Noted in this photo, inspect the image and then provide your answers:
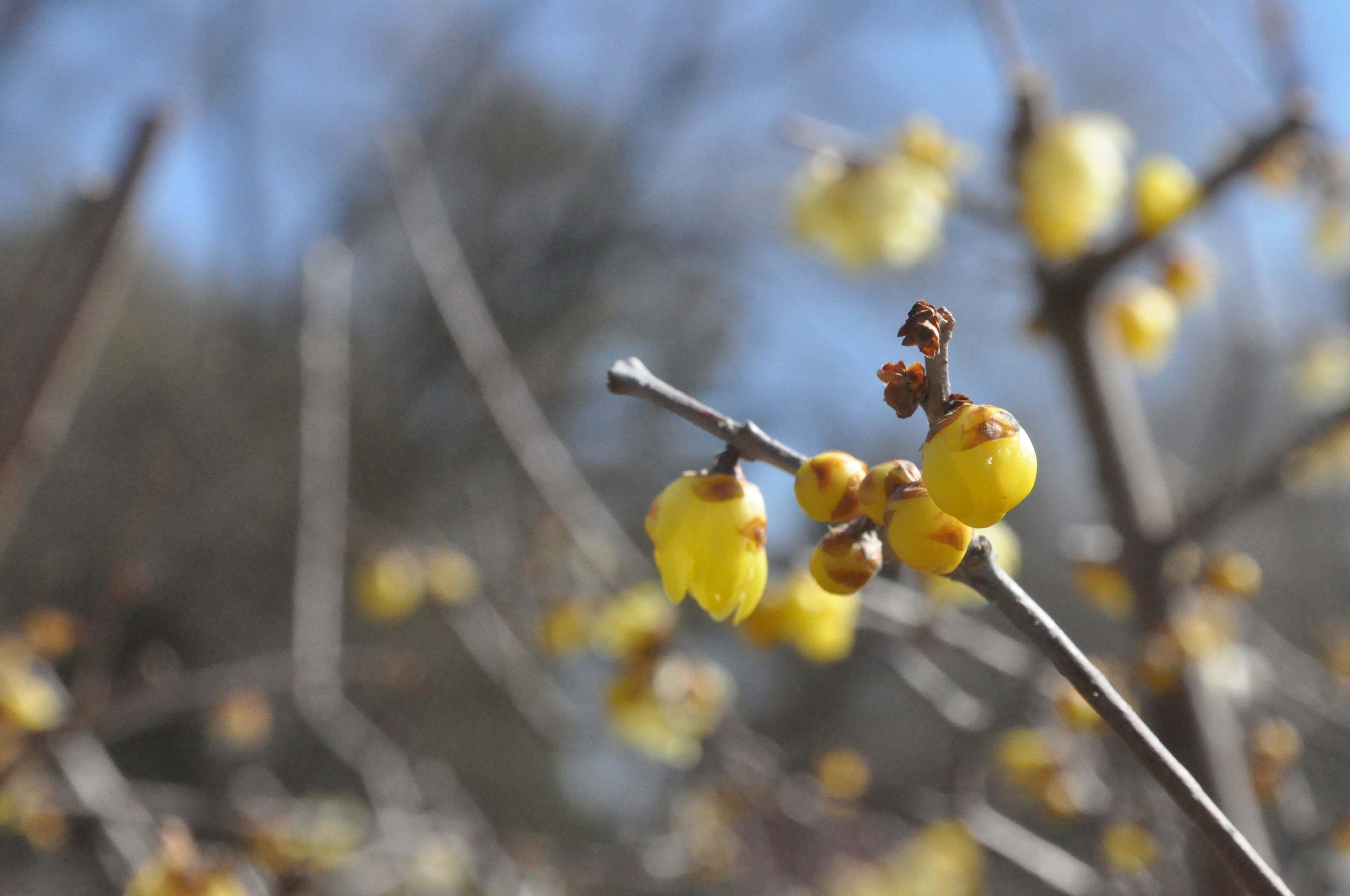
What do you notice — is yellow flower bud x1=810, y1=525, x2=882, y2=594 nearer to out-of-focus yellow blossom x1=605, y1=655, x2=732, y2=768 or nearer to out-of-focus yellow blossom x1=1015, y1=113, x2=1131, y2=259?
out-of-focus yellow blossom x1=605, y1=655, x2=732, y2=768

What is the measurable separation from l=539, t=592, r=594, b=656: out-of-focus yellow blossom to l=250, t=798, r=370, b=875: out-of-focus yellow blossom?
440 mm

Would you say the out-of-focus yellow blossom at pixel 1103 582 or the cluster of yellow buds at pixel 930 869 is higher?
the out-of-focus yellow blossom at pixel 1103 582

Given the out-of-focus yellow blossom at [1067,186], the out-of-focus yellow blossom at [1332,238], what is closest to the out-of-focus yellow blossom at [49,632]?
the out-of-focus yellow blossom at [1067,186]

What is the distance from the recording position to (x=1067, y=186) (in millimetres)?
1072

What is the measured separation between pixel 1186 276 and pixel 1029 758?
2.09ft

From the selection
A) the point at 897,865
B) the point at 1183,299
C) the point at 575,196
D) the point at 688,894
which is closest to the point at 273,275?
the point at 575,196

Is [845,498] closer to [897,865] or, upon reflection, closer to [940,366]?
[940,366]

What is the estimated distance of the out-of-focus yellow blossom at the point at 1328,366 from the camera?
1.83 meters

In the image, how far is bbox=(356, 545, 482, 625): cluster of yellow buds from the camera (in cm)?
179

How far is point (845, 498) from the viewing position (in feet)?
1.20

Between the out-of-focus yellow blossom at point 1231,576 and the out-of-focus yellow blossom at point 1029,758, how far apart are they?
28cm

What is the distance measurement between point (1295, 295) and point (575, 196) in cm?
323

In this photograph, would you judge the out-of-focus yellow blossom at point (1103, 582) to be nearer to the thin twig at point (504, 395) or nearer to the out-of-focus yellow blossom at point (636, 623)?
the out-of-focus yellow blossom at point (636, 623)

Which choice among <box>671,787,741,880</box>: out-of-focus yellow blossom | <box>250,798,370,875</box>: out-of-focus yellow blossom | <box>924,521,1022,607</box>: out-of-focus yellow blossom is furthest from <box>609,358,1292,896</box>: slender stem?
<box>671,787,741,880</box>: out-of-focus yellow blossom
